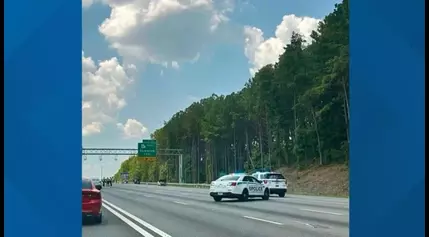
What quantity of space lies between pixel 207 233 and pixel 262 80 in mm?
34937

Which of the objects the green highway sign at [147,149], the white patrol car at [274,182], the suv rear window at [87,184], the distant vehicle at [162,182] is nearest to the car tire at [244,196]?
the white patrol car at [274,182]

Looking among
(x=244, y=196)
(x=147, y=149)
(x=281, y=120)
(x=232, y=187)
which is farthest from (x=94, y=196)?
(x=281, y=120)

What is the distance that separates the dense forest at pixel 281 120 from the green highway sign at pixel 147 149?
1691mm

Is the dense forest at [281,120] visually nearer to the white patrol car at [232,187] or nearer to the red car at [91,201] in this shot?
the white patrol car at [232,187]

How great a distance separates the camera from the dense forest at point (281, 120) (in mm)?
33781

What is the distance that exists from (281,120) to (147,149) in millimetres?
13884

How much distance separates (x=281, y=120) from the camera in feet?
190

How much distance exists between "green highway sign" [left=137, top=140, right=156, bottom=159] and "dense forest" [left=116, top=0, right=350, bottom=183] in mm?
1691

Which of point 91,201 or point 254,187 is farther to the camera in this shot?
point 254,187

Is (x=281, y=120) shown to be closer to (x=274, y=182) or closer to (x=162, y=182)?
(x=162, y=182)

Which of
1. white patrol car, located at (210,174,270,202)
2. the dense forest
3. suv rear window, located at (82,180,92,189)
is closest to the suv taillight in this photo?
suv rear window, located at (82,180,92,189)

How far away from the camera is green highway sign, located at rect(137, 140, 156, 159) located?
2126 inches
